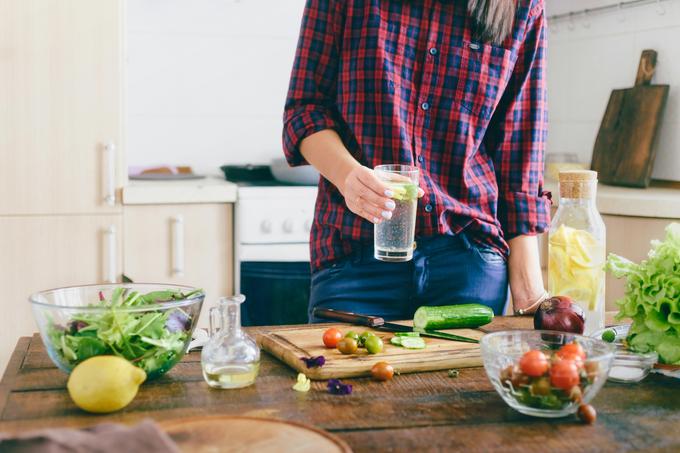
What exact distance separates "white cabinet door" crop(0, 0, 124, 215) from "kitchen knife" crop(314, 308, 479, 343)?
1600 millimetres

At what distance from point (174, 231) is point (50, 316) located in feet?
6.29

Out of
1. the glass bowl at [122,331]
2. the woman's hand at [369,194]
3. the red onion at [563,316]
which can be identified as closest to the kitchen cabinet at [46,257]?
the woman's hand at [369,194]

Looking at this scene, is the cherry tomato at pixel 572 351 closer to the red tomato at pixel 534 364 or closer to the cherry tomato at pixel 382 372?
the red tomato at pixel 534 364

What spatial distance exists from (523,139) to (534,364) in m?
0.87

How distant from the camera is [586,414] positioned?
101cm

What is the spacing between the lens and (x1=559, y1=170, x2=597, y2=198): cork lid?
56.3 inches

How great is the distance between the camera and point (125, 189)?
2920 millimetres

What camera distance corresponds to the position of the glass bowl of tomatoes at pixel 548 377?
1003mm

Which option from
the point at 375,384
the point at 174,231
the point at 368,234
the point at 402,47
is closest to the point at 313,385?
the point at 375,384

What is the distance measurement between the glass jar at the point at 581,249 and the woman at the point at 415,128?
0.74 feet

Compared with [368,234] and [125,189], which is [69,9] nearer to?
[125,189]

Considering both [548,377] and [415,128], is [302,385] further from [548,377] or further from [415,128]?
[415,128]

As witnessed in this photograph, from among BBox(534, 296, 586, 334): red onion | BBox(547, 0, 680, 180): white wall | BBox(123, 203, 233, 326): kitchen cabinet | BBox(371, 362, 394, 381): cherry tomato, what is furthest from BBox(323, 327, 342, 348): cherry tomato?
BBox(547, 0, 680, 180): white wall

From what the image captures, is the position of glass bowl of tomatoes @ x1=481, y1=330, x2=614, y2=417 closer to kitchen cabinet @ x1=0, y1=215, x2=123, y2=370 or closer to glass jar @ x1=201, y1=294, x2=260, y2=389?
glass jar @ x1=201, y1=294, x2=260, y2=389
